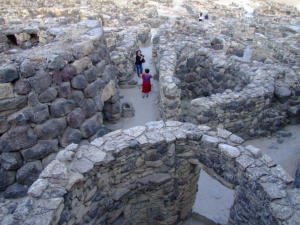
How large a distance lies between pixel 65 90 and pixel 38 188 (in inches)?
117

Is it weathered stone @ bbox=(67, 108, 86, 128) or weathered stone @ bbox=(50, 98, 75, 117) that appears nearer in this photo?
weathered stone @ bbox=(50, 98, 75, 117)

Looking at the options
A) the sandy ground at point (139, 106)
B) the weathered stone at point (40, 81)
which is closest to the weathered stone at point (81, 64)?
the weathered stone at point (40, 81)

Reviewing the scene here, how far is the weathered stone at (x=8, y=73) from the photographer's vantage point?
523 cm

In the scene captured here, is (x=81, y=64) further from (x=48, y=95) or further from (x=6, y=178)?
(x=6, y=178)

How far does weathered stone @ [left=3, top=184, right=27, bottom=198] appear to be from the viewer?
18.8 feet

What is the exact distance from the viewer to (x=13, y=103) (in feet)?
17.9

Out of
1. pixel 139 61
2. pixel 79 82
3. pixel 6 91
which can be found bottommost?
pixel 139 61

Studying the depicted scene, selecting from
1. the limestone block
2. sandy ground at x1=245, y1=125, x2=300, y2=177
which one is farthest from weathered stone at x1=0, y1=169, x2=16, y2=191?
sandy ground at x1=245, y1=125, x2=300, y2=177

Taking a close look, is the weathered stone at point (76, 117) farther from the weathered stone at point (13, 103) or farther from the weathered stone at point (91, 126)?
the weathered stone at point (13, 103)

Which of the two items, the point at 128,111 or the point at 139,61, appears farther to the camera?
the point at 139,61

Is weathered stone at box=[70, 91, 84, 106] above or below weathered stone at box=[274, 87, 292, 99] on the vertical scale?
above

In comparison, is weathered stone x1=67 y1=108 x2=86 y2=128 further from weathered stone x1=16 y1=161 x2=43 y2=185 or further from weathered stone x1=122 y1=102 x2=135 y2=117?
weathered stone x1=122 y1=102 x2=135 y2=117

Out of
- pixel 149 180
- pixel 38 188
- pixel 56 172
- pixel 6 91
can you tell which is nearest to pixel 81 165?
pixel 56 172

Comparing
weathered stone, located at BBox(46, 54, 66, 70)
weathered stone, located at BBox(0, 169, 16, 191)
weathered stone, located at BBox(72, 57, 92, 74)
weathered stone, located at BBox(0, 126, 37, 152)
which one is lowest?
weathered stone, located at BBox(0, 169, 16, 191)
